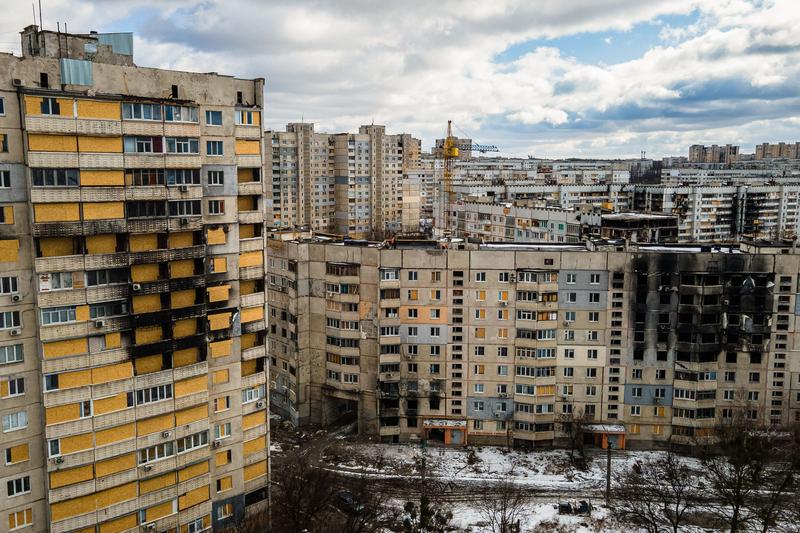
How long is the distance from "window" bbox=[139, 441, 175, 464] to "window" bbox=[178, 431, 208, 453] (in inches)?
17.9

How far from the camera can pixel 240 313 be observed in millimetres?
35406

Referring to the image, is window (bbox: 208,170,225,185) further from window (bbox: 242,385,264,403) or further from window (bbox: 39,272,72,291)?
window (bbox: 242,385,264,403)

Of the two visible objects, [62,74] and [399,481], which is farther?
[399,481]

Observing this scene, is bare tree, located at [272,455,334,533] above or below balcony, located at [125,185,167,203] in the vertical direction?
below

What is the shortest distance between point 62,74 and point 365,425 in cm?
3718

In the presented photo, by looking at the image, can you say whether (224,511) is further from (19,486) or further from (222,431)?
(19,486)

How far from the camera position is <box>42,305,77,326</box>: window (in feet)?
95.3

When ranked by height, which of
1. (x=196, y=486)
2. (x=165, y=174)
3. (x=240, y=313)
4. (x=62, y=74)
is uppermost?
(x=62, y=74)

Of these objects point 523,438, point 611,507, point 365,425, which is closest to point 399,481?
point 365,425

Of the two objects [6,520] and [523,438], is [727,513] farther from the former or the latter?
[6,520]

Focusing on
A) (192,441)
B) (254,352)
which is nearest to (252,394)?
(254,352)

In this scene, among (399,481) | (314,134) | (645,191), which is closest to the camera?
(399,481)

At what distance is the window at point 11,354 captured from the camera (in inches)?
1118

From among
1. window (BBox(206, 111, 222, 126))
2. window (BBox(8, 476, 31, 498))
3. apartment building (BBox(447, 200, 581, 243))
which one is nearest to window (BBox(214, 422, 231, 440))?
window (BBox(8, 476, 31, 498))
